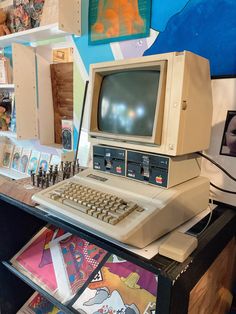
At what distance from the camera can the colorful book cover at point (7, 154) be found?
214 cm

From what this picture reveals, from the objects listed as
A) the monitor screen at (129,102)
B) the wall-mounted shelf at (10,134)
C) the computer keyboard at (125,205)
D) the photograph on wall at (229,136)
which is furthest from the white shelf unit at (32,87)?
the photograph on wall at (229,136)

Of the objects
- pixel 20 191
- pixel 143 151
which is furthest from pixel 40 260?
pixel 143 151

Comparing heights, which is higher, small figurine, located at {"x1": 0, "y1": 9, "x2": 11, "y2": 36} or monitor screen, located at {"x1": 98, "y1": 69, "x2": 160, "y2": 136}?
small figurine, located at {"x1": 0, "y1": 9, "x2": 11, "y2": 36}

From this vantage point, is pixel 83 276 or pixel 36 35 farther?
pixel 36 35

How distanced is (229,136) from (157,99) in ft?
1.26

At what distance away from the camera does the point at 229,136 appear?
94cm

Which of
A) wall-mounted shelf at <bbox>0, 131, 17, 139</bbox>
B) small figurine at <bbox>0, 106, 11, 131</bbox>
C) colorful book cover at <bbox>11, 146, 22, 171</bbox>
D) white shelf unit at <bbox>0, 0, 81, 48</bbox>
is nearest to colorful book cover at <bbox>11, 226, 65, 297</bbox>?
wall-mounted shelf at <bbox>0, 131, 17, 139</bbox>

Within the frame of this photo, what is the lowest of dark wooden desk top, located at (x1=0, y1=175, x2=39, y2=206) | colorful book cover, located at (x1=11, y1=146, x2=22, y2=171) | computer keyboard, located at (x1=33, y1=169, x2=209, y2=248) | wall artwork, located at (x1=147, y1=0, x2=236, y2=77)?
colorful book cover, located at (x1=11, y1=146, x2=22, y2=171)

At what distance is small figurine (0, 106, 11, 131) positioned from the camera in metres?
1.94

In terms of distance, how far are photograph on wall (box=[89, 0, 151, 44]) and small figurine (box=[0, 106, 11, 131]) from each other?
99cm

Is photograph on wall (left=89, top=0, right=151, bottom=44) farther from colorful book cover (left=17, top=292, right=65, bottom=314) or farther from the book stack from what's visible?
colorful book cover (left=17, top=292, right=65, bottom=314)

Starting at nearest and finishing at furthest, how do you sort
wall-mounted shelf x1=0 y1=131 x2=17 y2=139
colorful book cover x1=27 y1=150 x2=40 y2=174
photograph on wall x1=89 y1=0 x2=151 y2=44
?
1. photograph on wall x1=89 y1=0 x2=151 y2=44
2. wall-mounted shelf x1=0 y1=131 x2=17 y2=139
3. colorful book cover x1=27 y1=150 x2=40 y2=174

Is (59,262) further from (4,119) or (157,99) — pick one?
(4,119)

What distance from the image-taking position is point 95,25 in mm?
1320
